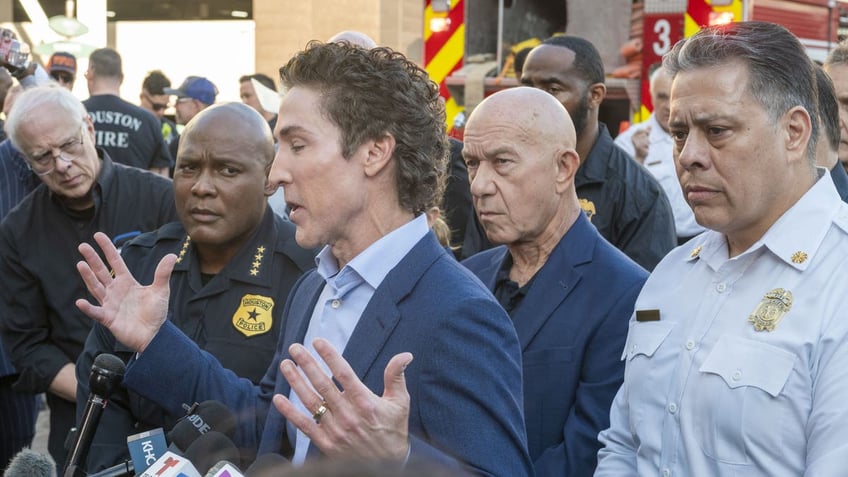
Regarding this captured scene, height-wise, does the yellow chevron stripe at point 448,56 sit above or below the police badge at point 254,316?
above

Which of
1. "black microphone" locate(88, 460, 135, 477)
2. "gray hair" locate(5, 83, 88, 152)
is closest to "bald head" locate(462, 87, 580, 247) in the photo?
"black microphone" locate(88, 460, 135, 477)

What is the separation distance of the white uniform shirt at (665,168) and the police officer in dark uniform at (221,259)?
3.28m

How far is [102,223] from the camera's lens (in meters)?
4.80

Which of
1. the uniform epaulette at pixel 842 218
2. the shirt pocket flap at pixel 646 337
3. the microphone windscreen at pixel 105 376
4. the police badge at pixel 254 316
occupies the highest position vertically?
the uniform epaulette at pixel 842 218

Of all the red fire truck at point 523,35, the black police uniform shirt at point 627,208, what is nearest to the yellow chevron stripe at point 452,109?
the red fire truck at point 523,35

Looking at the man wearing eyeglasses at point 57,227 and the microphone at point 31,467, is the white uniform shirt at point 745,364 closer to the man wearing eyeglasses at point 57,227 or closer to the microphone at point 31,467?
the microphone at point 31,467

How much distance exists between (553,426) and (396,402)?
1218 millimetres

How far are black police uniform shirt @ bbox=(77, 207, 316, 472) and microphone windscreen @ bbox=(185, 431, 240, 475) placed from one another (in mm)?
915

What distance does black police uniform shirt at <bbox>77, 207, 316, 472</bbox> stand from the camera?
345cm

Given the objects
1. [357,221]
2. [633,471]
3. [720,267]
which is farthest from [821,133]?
[357,221]

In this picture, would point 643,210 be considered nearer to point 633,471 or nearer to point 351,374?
point 633,471

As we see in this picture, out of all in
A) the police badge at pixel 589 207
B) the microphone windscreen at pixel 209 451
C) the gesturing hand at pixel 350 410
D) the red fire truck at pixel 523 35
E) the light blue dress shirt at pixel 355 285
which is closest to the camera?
the gesturing hand at pixel 350 410

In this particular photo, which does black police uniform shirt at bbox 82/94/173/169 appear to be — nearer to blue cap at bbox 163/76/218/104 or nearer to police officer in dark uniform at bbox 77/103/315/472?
blue cap at bbox 163/76/218/104

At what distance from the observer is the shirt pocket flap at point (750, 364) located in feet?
7.81
